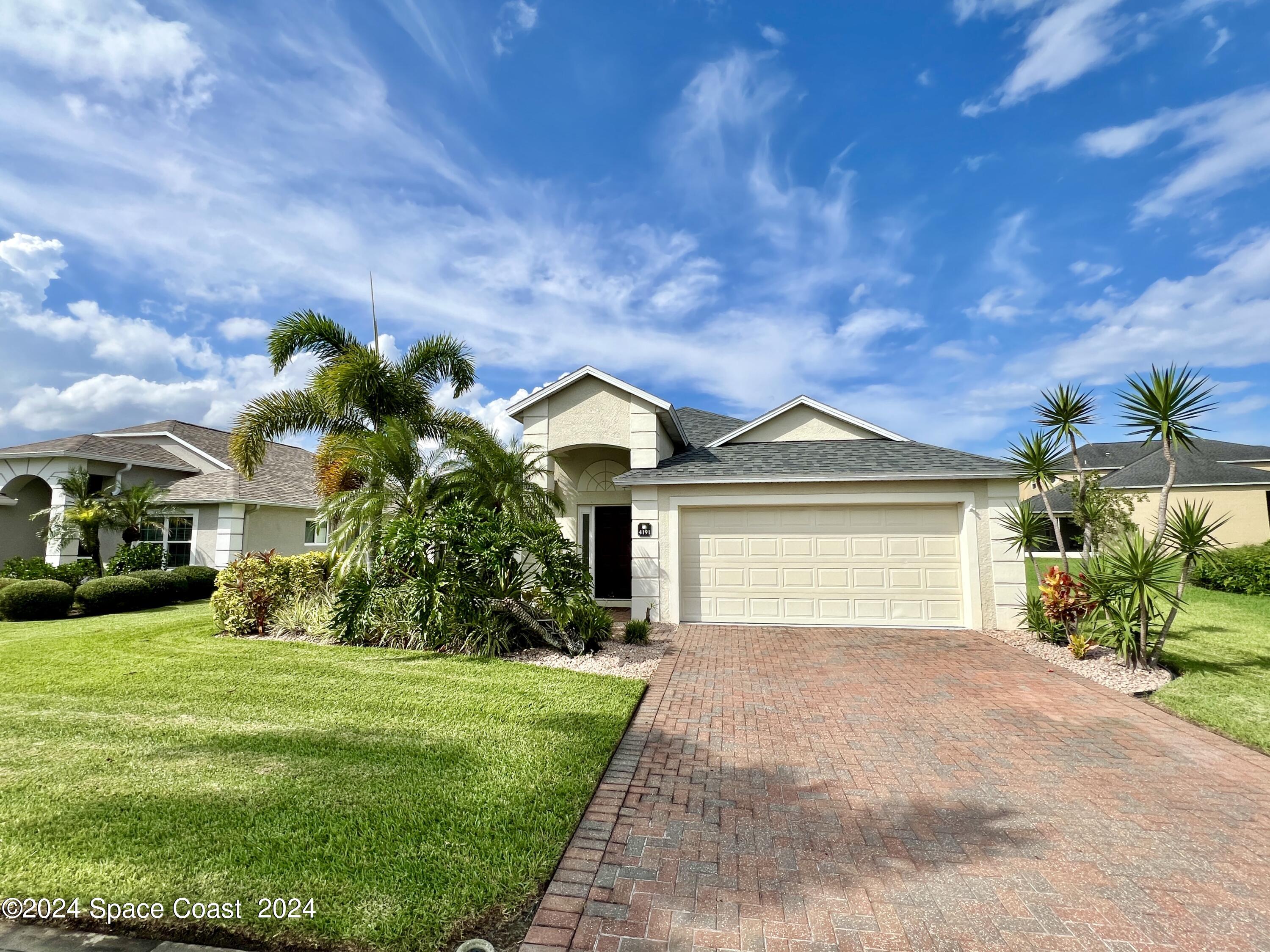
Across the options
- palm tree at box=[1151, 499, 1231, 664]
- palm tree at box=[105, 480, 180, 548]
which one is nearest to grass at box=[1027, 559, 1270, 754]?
palm tree at box=[1151, 499, 1231, 664]

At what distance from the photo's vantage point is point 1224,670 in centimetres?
811

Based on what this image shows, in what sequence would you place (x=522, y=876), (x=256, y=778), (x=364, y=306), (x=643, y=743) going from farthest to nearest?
(x=364, y=306) < (x=643, y=743) < (x=256, y=778) < (x=522, y=876)

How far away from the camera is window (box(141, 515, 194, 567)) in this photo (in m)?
17.7

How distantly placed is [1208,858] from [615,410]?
11.2 m

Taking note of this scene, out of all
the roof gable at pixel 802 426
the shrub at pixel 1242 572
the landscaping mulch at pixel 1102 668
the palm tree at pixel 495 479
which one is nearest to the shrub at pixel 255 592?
the palm tree at pixel 495 479

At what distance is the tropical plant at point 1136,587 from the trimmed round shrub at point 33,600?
21.1 m

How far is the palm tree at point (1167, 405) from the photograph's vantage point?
7758mm

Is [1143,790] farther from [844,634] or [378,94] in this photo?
[378,94]

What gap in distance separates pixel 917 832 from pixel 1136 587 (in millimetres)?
6434

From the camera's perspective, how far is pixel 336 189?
402 inches

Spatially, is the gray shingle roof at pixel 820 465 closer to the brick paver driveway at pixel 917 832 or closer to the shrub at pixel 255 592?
the brick paver driveway at pixel 917 832

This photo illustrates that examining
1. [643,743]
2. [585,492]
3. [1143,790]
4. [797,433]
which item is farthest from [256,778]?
[797,433]

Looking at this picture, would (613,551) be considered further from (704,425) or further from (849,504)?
(849,504)

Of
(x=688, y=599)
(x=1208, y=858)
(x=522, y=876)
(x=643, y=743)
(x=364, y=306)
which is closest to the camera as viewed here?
(x=522, y=876)
